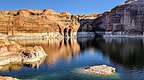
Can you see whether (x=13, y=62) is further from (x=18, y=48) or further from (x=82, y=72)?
(x=82, y=72)

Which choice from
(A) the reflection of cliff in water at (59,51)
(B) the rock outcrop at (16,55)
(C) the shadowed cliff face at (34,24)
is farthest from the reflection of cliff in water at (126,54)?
(C) the shadowed cliff face at (34,24)

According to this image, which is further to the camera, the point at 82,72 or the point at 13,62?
the point at 13,62

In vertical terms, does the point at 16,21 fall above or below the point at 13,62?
above

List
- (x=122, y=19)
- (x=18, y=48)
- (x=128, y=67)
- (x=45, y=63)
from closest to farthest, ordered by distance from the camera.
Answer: (x=128, y=67)
(x=45, y=63)
(x=18, y=48)
(x=122, y=19)

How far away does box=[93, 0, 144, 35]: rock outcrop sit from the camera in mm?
186250

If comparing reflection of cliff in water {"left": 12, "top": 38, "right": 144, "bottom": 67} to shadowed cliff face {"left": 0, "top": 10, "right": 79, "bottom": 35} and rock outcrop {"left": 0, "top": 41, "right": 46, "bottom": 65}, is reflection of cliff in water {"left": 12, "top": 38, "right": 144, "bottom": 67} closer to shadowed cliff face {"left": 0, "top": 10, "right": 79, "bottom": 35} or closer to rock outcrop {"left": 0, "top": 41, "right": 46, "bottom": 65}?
rock outcrop {"left": 0, "top": 41, "right": 46, "bottom": 65}

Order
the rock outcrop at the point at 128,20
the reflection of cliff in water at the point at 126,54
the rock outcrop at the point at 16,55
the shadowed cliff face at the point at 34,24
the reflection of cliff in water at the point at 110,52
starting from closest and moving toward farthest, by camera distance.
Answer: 1. the rock outcrop at the point at 16,55
2. the reflection of cliff in water at the point at 126,54
3. the reflection of cliff in water at the point at 110,52
4. the shadowed cliff face at the point at 34,24
5. the rock outcrop at the point at 128,20

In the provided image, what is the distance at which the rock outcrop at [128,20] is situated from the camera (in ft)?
611

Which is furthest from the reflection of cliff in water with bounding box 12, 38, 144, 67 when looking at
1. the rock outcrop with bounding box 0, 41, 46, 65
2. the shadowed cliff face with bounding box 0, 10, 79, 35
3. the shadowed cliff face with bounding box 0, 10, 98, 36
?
the shadowed cliff face with bounding box 0, 10, 79, 35

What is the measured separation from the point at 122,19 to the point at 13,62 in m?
140

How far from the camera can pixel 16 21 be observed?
167625mm

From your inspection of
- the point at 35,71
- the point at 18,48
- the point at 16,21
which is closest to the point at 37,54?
the point at 18,48

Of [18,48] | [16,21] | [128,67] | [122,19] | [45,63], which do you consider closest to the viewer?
[128,67]

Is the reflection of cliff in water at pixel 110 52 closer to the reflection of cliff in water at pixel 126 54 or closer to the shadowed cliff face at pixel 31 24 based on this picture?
the reflection of cliff in water at pixel 126 54
